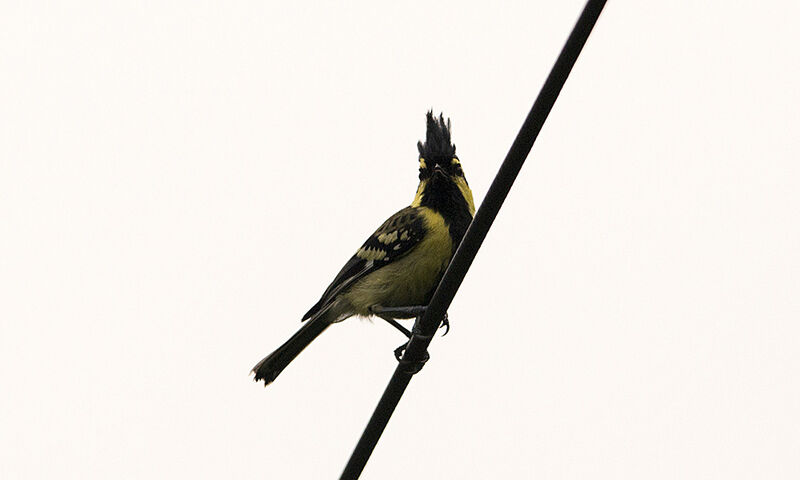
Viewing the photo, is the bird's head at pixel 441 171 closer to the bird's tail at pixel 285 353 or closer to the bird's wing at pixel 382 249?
→ the bird's wing at pixel 382 249

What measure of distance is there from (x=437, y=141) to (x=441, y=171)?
23cm

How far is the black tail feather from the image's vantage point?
289 inches

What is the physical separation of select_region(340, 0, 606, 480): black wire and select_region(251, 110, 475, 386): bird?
5.11ft

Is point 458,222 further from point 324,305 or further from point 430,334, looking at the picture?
point 430,334

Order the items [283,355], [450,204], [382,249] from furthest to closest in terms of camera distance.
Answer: [283,355] < [382,249] < [450,204]

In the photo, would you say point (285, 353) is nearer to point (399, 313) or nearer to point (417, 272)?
point (399, 313)

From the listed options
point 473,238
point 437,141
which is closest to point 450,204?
point 437,141

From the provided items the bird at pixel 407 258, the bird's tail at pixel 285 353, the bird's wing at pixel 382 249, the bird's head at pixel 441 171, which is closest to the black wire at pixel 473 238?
the bird at pixel 407 258

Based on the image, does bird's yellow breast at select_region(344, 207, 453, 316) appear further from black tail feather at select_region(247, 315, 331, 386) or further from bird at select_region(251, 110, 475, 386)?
black tail feather at select_region(247, 315, 331, 386)


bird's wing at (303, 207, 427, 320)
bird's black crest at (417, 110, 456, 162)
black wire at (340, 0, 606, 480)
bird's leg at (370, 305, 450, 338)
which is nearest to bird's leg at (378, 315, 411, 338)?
bird's leg at (370, 305, 450, 338)

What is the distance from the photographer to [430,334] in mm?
5109

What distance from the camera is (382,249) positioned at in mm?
7266

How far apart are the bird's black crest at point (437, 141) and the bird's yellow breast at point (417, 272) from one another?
0.40 m

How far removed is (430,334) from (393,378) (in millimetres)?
347
